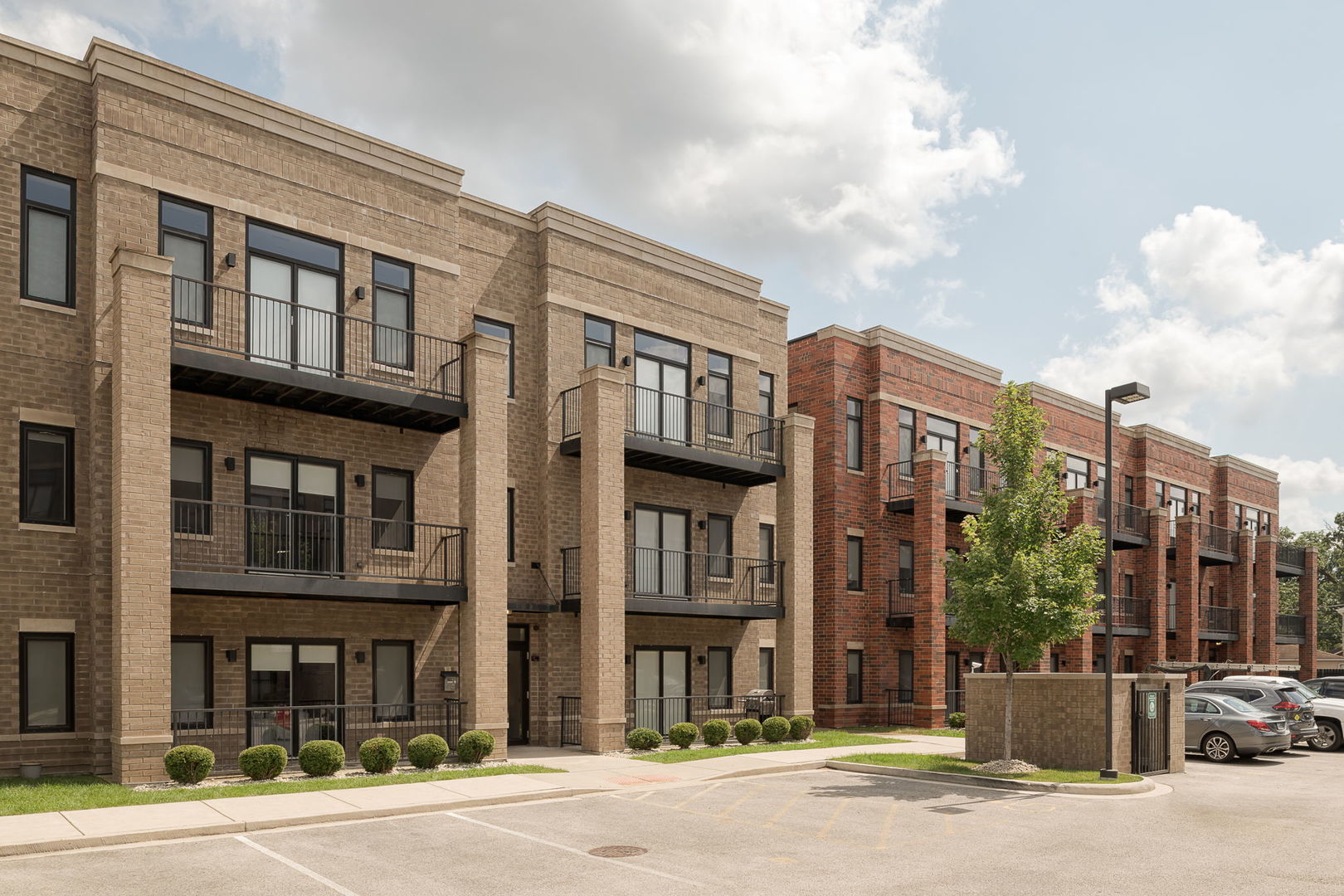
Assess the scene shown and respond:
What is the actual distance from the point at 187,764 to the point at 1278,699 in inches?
884

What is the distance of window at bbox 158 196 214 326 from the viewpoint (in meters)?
18.9

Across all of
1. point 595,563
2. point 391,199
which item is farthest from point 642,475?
point 391,199

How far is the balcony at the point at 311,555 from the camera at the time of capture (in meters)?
18.2

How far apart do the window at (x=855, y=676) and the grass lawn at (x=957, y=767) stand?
865cm

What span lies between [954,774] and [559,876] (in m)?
10.1

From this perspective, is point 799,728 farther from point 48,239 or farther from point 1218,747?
point 48,239

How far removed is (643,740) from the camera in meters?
22.6

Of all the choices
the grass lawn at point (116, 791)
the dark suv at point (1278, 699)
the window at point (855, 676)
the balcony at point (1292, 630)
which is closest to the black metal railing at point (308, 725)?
the grass lawn at point (116, 791)

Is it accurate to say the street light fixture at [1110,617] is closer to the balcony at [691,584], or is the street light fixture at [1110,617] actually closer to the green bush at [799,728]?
the green bush at [799,728]

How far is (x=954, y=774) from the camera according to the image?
1930 centimetres

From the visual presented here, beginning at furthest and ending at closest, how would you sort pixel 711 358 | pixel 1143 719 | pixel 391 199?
pixel 711 358 < pixel 391 199 < pixel 1143 719

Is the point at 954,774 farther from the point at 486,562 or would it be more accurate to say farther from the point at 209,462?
the point at 209,462

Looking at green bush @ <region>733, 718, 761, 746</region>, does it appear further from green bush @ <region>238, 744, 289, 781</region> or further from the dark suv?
green bush @ <region>238, 744, 289, 781</region>

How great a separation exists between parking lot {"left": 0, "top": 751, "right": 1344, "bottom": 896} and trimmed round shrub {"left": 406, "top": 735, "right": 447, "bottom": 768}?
327cm
